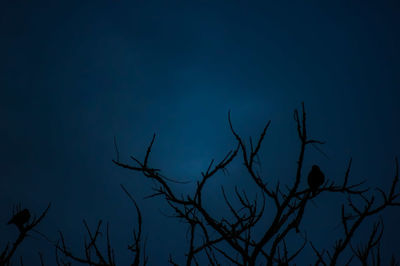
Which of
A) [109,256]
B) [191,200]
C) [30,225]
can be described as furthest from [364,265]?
[30,225]

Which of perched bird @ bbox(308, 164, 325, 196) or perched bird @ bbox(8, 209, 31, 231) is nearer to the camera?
perched bird @ bbox(308, 164, 325, 196)

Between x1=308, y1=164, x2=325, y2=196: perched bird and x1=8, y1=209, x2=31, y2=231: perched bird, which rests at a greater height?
x1=8, y1=209, x2=31, y2=231: perched bird

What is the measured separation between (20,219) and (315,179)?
414cm

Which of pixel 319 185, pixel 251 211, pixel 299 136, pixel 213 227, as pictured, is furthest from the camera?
pixel 251 211

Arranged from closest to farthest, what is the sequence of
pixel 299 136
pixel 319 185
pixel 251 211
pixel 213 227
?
pixel 299 136 < pixel 319 185 < pixel 213 227 < pixel 251 211

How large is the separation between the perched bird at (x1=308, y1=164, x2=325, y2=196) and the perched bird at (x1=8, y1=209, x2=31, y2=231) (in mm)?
4012

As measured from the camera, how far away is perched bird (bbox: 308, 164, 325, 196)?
10.8 ft

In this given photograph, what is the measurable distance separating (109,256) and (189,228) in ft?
3.95

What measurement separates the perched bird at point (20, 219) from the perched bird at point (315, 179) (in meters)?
4.01

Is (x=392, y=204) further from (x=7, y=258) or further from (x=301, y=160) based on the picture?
(x=7, y=258)

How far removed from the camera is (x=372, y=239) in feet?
11.6

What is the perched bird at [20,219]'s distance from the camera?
4.31 m

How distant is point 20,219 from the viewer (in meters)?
4.32

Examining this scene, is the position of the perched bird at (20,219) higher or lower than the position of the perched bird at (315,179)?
higher
